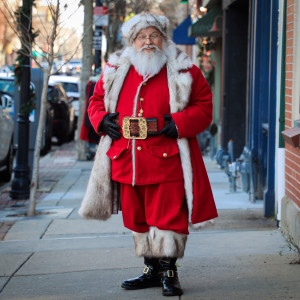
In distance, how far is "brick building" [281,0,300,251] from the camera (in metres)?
6.05

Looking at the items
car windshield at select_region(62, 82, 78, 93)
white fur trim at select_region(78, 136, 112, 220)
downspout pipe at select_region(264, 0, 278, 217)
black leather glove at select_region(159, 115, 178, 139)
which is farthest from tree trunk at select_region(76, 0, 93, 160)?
black leather glove at select_region(159, 115, 178, 139)

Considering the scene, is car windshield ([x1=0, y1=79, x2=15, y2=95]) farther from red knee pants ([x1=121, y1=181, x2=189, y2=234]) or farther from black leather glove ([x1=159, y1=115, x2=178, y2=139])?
black leather glove ([x1=159, y1=115, x2=178, y2=139])

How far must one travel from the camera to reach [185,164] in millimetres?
4691

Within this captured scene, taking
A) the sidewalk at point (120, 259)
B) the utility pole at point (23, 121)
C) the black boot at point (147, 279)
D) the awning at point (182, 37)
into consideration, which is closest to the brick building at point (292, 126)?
the sidewalk at point (120, 259)

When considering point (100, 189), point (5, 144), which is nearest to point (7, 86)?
point (5, 144)

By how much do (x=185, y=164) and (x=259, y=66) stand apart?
4912 millimetres

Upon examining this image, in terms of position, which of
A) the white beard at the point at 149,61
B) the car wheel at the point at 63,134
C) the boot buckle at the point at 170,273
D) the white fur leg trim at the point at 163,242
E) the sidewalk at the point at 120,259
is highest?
the white beard at the point at 149,61

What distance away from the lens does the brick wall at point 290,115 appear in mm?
6213

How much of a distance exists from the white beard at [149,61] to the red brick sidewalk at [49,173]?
133 inches

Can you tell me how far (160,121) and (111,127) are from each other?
1.13ft

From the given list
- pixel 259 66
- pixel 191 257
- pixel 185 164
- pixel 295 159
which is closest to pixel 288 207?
pixel 295 159

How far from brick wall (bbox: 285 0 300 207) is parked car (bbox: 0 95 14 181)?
6179 mm

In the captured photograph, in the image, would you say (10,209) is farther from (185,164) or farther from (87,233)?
(185,164)

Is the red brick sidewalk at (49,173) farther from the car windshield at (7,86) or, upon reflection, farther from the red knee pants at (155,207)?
the red knee pants at (155,207)
